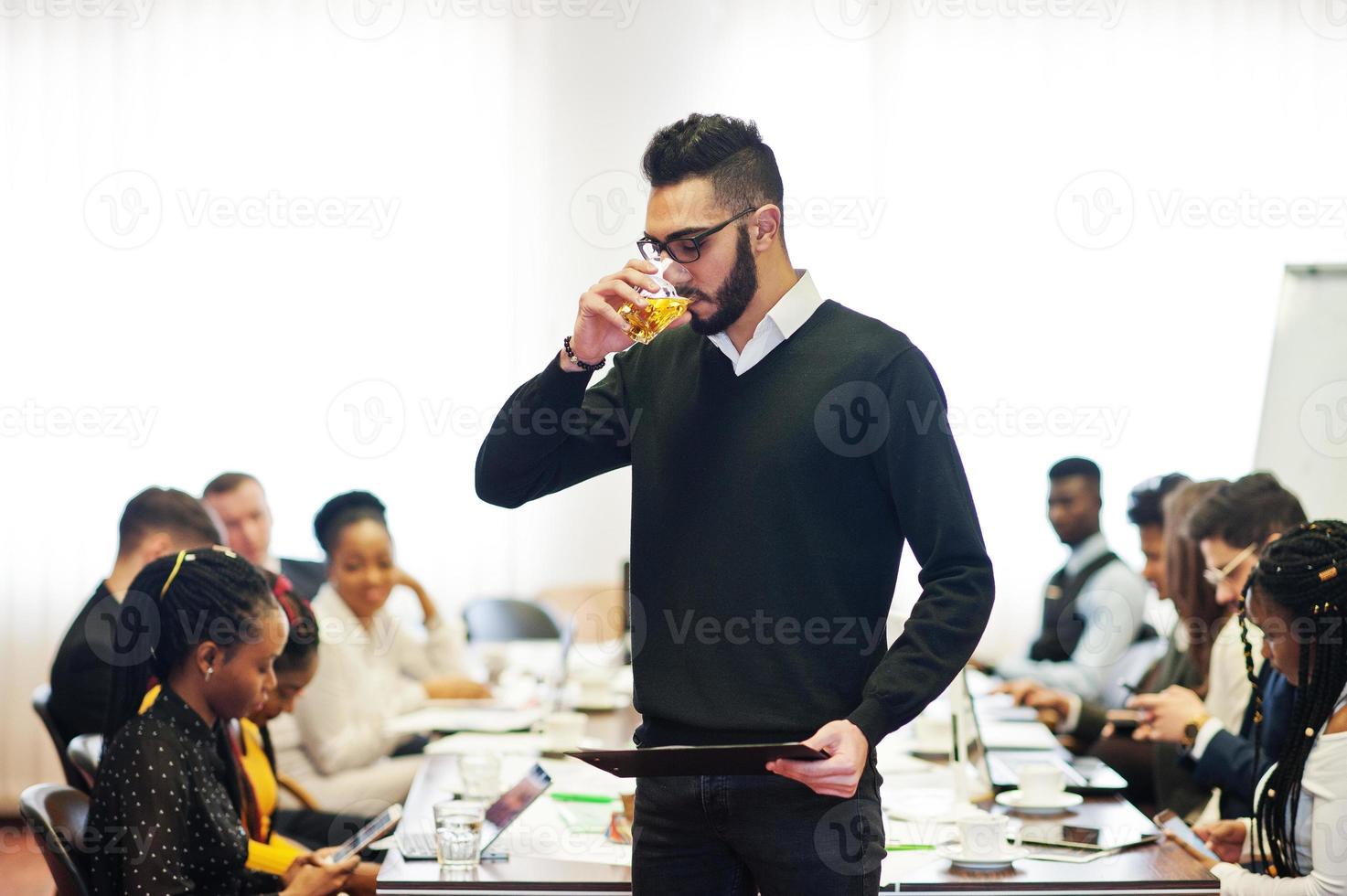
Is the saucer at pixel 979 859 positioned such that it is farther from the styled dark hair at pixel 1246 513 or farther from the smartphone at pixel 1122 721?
the smartphone at pixel 1122 721

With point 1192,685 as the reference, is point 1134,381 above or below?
above

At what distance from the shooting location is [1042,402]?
5.61 metres

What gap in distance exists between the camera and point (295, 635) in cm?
268

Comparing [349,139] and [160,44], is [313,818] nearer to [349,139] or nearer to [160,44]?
[349,139]

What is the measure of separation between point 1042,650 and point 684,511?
3127 mm

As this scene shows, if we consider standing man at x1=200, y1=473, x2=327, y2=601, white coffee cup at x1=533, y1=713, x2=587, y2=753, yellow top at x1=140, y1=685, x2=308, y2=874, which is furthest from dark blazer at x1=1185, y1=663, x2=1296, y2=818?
standing man at x1=200, y1=473, x2=327, y2=601

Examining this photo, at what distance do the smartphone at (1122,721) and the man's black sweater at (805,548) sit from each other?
6.24ft

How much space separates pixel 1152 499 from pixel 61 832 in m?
3.23

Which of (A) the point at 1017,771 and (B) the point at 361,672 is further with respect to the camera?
(B) the point at 361,672

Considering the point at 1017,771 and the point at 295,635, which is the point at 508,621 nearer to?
the point at 295,635

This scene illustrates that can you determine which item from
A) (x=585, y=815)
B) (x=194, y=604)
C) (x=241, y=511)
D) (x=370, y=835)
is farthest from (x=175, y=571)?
(x=241, y=511)

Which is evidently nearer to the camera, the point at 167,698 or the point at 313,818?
the point at 167,698

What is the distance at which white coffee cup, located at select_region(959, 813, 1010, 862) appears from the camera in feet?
6.94

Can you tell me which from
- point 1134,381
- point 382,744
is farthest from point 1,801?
point 1134,381
